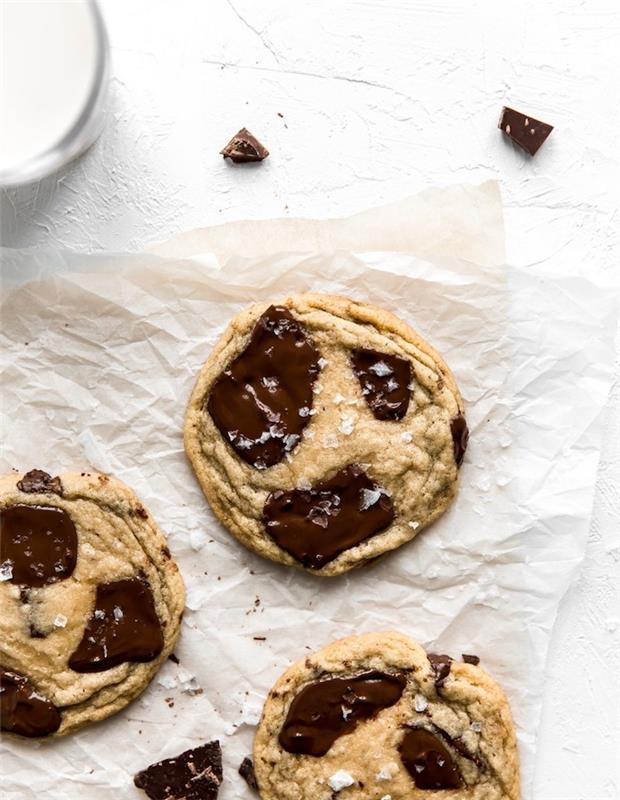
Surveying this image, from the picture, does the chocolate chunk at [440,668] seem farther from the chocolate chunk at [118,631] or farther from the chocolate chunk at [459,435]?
the chocolate chunk at [118,631]

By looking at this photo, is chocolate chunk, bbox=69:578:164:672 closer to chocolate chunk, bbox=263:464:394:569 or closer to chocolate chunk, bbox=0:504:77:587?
chocolate chunk, bbox=0:504:77:587

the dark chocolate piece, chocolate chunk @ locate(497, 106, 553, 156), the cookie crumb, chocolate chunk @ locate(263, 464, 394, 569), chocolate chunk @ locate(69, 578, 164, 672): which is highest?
chocolate chunk @ locate(497, 106, 553, 156)

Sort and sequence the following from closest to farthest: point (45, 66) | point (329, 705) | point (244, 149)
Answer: point (45, 66), point (329, 705), point (244, 149)

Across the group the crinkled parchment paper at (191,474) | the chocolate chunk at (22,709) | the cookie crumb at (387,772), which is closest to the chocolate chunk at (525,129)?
the crinkled parchment paper at (191,474)

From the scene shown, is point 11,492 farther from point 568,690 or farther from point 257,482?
point 568,690

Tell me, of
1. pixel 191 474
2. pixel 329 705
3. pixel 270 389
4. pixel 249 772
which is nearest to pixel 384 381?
pixel 270 389

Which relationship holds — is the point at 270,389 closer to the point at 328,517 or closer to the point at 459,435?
the point at 328,517

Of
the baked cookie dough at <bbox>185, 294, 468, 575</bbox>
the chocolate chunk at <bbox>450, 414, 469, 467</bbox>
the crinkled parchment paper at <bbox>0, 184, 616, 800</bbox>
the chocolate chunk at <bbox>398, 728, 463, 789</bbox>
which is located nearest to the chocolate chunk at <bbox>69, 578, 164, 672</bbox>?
the crinkled parchment paper at <bbox>0, 184, 616, 800</bbox>
